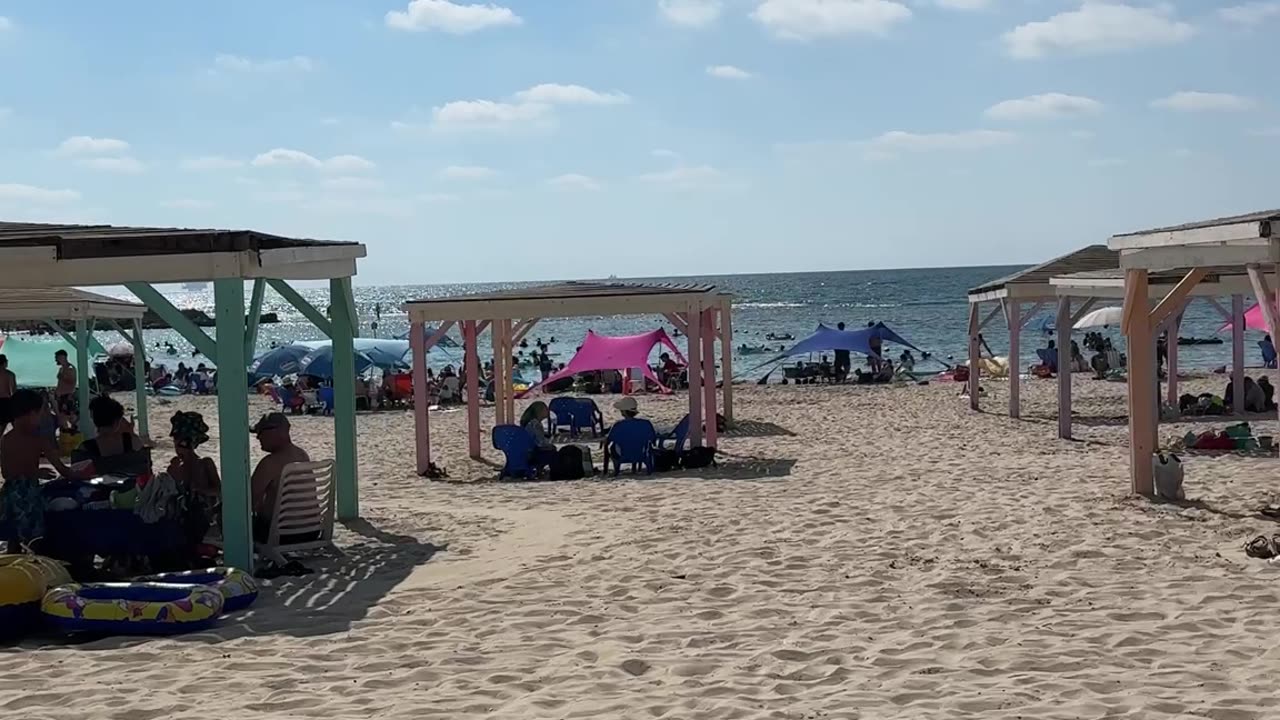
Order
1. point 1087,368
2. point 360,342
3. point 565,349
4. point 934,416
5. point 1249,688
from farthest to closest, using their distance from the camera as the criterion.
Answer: point 565,349
point 1087,368
point 360,342
point 934,416
point 1249,688

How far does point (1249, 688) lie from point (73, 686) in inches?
175

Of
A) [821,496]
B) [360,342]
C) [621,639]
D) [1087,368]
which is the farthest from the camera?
[1087,368]

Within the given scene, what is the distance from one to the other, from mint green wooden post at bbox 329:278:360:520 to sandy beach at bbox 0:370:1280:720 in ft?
1.00

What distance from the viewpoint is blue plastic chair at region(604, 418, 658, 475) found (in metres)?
12.1

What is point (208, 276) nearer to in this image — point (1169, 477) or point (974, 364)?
point (1169, 477)

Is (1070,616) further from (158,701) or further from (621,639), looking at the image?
(158,701)

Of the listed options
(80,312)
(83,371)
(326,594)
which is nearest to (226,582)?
(326,594)

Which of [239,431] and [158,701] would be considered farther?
[239,431]

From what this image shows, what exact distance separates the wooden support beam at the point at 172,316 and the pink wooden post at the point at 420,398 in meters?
5.68

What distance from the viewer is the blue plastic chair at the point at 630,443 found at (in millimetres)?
12094

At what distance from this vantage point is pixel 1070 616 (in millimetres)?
5875

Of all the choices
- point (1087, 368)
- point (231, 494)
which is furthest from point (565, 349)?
point (231, 494)

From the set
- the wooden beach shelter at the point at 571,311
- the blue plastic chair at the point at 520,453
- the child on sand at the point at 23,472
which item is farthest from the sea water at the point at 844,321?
the child on sand at the point at 23,472

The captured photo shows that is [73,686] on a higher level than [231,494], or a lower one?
lower
